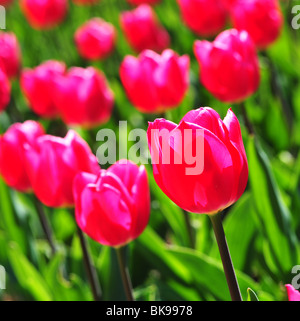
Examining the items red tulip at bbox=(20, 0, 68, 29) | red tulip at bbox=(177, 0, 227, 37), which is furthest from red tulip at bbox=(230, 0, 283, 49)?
red tulip at bbox=(20, 0, 68, 29)

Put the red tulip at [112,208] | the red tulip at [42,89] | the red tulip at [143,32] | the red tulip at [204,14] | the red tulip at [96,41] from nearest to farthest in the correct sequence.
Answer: the red tulip at [112,208] → the red tulip at [42,89] → the red tulip at [204,14] → the red tulip at [143,32] → the red tulip at [96,41]

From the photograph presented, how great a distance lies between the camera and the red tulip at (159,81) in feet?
4.78

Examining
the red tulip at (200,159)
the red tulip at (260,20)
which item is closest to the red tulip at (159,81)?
the red tulip at (260,20)

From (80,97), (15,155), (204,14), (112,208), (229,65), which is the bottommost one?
(112,208)

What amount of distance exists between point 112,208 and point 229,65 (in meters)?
0.54

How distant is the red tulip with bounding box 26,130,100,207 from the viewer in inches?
40.3

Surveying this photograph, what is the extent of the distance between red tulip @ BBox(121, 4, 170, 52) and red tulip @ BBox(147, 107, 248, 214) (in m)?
Answer: 1.72

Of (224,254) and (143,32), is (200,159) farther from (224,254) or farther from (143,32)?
(143,32)

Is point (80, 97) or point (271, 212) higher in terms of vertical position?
point (80, 97)

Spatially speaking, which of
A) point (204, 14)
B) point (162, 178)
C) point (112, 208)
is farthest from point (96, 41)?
point (162, 178)

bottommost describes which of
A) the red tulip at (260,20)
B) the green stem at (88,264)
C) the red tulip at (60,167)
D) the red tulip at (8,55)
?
the green stem at (88,264)

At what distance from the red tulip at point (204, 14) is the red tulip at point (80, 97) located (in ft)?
1.59

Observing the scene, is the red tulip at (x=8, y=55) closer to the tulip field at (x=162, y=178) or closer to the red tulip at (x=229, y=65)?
the tulip field at (x=162, y=178)

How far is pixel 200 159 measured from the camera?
0.68 metres
